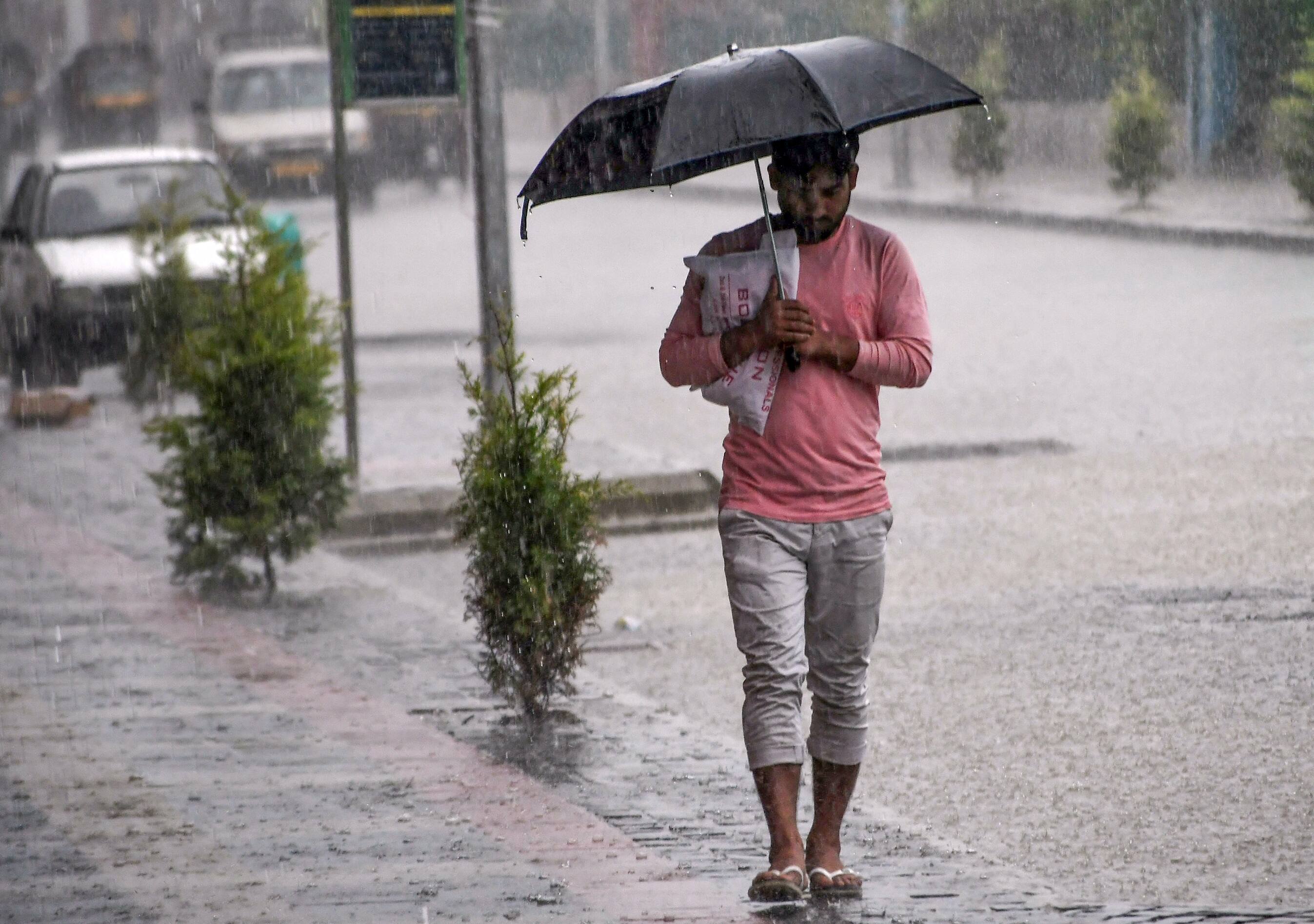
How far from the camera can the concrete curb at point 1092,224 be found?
22.3 m

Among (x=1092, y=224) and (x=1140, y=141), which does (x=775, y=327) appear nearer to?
(x=1092, y=224)

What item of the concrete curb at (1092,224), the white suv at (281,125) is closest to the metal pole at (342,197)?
the concrete curb at (1092,224)

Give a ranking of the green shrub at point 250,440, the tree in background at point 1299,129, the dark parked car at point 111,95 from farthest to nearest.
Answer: the dark parked car at point 111,95, the tree in background at point 1299,129, the green shrub at point 250,440

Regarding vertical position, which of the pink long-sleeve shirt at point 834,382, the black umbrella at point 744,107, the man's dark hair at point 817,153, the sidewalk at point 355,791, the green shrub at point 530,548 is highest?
the black umbrella at point 744,107

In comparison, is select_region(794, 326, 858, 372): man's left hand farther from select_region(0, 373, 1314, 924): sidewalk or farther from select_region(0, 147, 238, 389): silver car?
select_region(0, 147, 238, 389): silver car

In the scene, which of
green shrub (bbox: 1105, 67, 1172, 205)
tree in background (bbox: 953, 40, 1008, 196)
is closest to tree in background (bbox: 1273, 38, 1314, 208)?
green shrub (bbox: 1105, 67, 1172, 205)

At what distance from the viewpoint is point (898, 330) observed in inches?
187

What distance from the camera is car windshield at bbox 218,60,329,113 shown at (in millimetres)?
36562

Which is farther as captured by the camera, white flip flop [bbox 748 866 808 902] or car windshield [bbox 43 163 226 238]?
car windshield [bbox 43 163 226 238]

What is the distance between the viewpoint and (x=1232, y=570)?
329 inches

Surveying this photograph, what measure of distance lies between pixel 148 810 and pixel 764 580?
6.08 feet

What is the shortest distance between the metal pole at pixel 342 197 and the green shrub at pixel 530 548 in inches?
139

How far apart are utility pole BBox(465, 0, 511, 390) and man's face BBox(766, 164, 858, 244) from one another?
194 inches

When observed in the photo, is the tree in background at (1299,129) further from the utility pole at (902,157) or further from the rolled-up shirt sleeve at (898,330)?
the rolled-up shirt sleeve at (898,330)
